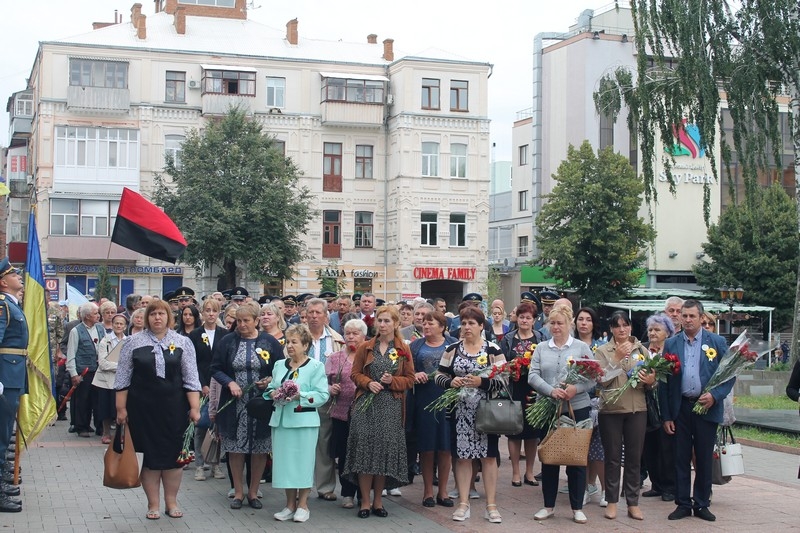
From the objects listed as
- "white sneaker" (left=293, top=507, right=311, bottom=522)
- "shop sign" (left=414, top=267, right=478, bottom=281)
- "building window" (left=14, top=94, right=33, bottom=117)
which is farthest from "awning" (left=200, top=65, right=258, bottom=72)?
"white sneaker" (left=293, top=507, right=311, bottom=522)

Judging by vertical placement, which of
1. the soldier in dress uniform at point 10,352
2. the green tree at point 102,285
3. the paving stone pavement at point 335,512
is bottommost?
the paving stone pavement at point 335,512

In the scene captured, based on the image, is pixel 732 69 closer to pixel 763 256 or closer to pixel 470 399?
pixel 470 399

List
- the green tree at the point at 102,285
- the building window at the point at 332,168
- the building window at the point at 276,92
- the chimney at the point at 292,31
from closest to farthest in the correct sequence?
1. the green tree at the point at 102,285
2. the building window at the point at 276,92
3. the building window at the point at 332,168
4. the chimney at the point at 292,31

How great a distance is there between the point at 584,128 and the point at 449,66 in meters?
8.56

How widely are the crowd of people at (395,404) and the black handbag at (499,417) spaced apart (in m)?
0.17

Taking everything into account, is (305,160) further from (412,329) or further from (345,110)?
(412,329)

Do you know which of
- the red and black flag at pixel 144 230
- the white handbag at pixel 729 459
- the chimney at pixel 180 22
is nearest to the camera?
the white handbag at pixel 729 459

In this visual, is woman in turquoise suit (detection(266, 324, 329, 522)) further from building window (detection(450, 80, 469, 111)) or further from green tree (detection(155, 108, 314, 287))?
building window (detection(450, 80, 469, 111))

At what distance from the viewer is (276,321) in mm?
10445

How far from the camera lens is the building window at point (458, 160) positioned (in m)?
50.6

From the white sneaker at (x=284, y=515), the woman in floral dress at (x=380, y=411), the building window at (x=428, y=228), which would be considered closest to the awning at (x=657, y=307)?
the building window at (x=428, y=228)

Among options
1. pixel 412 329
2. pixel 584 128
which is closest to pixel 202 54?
pixel 584 128

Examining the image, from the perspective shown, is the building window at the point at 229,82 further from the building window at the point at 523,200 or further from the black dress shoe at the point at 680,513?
the black dress shoe at the point at 680,513

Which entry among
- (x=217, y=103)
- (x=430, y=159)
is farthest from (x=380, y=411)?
(x=430, y=159)
